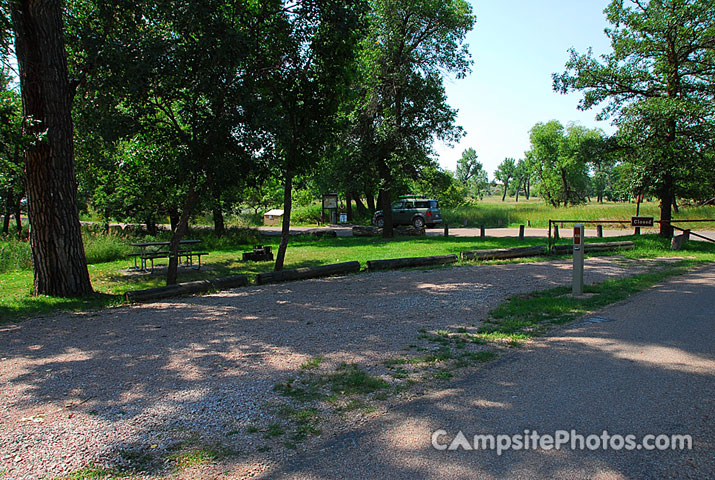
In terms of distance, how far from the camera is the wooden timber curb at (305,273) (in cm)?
1108

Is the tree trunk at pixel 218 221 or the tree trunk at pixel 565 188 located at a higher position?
the tree trunk at pixel 565 188

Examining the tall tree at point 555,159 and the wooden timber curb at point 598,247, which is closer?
the wooden timber curb at point 598,247

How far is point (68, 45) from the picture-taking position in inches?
439

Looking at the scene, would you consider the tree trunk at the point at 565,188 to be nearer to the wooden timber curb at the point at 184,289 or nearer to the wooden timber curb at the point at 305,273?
A: the wooden timber curb at the point at 305,273

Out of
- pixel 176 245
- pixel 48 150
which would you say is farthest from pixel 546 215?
pixel 48 150

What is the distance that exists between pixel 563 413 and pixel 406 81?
64.0 feet

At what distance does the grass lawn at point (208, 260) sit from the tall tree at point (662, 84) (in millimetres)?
3024

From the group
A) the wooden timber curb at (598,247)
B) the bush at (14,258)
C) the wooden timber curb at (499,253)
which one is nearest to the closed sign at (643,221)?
the wooden timber curb at (598,247)

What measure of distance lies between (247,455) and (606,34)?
778 inches

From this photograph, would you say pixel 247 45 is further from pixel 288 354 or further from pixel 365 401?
pixel 365 401

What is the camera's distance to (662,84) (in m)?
17.0

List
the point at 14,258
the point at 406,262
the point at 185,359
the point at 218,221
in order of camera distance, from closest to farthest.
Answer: the point at 185,359
the point at 406,262
the point at 14,258
the point at 218,221

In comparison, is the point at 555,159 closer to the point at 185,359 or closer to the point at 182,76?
the point at 182,76

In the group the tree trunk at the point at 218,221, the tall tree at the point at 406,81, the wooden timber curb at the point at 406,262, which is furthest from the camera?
the tree trunk at the point at 218,221
